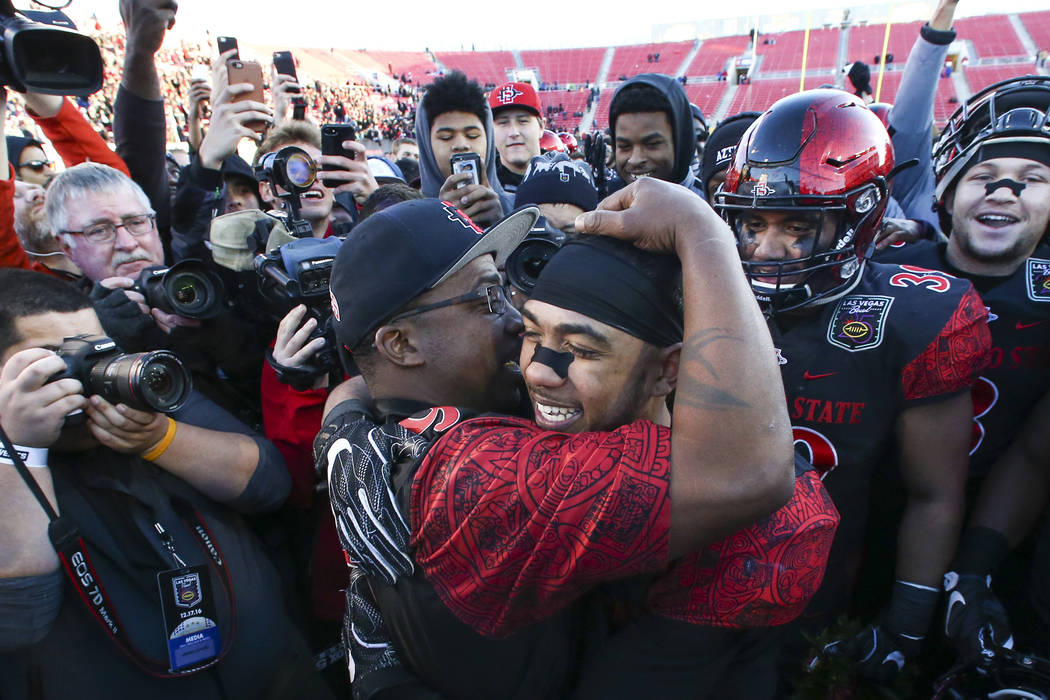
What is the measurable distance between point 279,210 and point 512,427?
211 cm

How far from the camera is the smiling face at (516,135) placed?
17.3ft

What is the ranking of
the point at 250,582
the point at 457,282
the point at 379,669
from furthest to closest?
1. the point at 250,582
2. the point at 457,282
3. the point at 379,669

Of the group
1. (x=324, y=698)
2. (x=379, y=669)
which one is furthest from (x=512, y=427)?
(x=324, y=698)

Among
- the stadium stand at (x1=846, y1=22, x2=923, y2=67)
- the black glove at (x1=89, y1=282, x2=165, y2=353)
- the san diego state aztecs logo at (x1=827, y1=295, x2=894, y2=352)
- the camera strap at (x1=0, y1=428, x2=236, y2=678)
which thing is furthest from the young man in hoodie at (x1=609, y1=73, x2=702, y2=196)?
the stadium stand at (x1=846, y1=22, x2=923, y2=67)

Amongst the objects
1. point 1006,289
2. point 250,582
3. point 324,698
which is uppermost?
point 1006,289

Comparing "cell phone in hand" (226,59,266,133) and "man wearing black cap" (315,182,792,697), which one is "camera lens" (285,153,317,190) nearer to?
"cell phone in hand" (226,59,266,133)

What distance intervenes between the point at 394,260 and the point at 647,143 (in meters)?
2.38

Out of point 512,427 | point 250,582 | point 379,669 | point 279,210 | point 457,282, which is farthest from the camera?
point 279,210

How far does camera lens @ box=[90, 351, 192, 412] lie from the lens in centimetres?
153

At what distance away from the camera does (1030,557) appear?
2145mm

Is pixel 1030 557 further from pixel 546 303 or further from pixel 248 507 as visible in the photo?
pixel 248 507

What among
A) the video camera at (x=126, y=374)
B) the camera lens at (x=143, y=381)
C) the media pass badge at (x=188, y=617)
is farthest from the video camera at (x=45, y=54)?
the media pass badge at (x=188, y=617)

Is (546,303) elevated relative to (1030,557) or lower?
elevated

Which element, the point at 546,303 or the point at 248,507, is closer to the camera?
the point at 546,303
